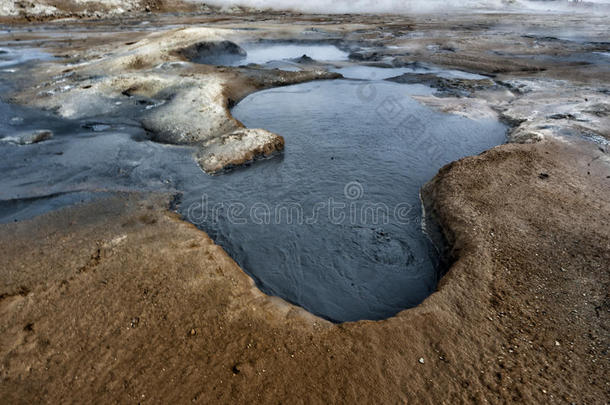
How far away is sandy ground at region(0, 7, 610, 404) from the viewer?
307 cm

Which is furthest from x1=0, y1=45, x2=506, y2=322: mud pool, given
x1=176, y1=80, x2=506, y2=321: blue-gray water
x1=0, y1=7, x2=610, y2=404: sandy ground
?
x1=0, y1=7, x2=610, y2=404: sandy ground

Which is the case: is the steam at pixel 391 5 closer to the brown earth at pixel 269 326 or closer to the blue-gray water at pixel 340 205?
the blue-gray water at pixel 340 205

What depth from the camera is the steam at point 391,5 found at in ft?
155

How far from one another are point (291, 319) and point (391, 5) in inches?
2495

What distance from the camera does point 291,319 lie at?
3.76m

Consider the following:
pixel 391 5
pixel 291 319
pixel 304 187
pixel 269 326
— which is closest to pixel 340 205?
pixel 304 187

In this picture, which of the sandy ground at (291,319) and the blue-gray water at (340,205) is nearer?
the sandy ground at (291,319)

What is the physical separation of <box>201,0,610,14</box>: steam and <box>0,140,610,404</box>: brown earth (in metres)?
49.2

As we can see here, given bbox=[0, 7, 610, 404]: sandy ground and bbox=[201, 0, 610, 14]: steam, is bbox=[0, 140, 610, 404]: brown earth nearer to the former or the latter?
bbox=[0, 7, 610, 404]: sandy ground

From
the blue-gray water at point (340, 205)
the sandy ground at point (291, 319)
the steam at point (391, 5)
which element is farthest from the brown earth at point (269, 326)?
the steam at point (391, 5)

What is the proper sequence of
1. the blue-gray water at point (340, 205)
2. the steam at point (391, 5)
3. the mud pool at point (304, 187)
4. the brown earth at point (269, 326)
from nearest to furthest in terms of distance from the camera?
the brown earth at point (269, 326) → the blue-gray water at point (340, 205) → the mud pool at point (304, 187) → the steam at point (391, 5)

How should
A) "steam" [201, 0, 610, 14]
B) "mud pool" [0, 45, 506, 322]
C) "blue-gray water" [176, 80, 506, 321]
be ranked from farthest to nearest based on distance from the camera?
"steam" [201, 0, 610, 14] < "mud pool" [0, 45, 506, 322] < "blue-gray water" [176, 80, 506, 321]

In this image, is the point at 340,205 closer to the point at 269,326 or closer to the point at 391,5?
the point at 269,326

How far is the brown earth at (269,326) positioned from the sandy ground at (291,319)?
0.01m
